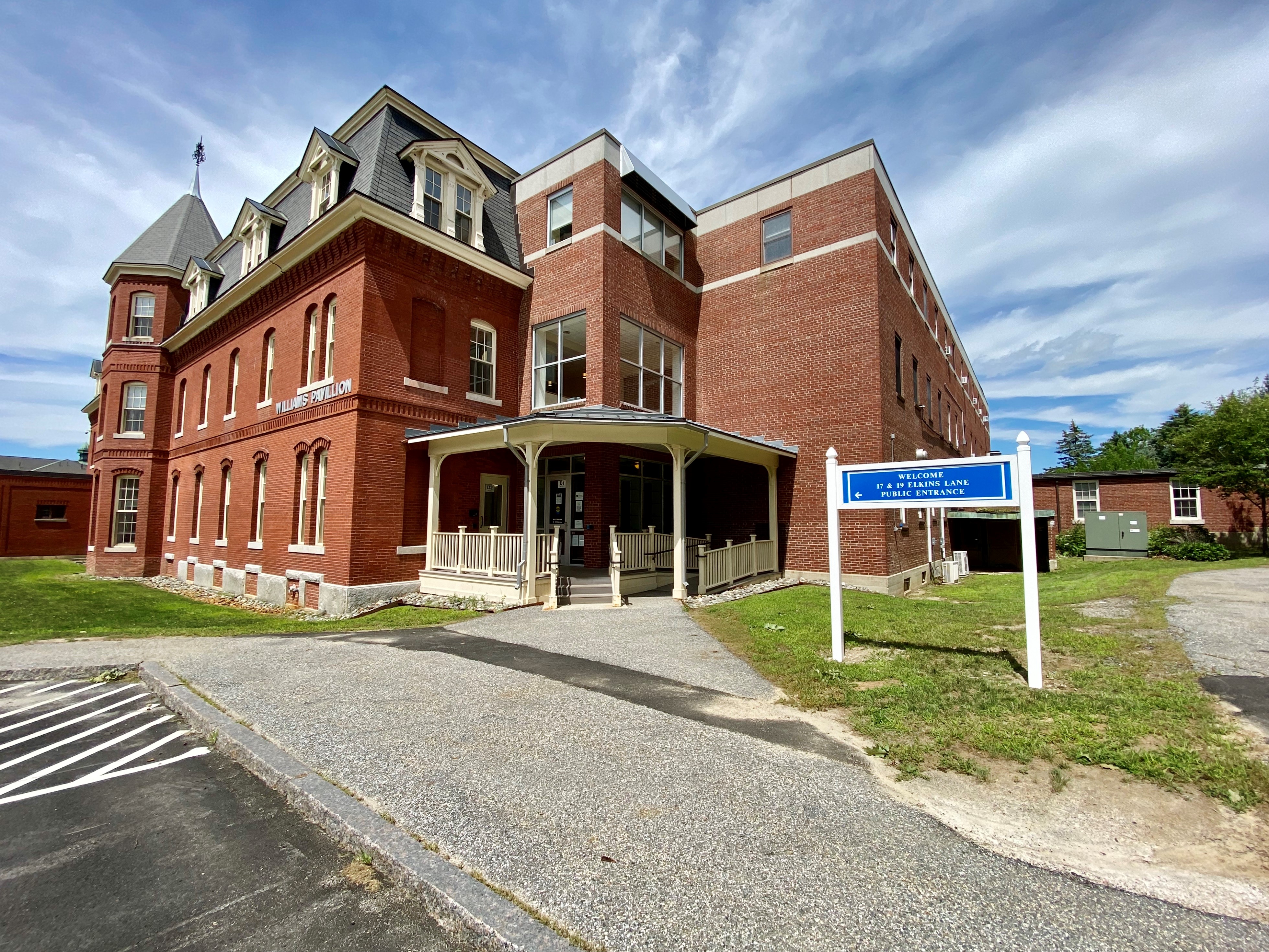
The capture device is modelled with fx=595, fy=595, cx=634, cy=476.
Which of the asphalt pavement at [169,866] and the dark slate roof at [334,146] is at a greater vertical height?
the dark slate roof at [334,146]

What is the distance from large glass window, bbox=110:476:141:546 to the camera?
78.9 ft

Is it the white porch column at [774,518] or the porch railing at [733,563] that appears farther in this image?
the white porch column at [774,518]

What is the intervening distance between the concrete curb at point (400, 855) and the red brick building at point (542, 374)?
7709 mm

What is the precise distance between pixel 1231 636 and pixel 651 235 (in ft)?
50.4

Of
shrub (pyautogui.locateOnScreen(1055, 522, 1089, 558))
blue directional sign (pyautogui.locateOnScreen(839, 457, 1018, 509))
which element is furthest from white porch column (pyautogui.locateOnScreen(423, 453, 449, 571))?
shrub (pyautogui.locateOnScreen(1055, 522, 1089, 558))

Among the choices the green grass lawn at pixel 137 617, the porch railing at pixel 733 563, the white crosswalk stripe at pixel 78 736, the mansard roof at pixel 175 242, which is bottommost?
the green grass lawn at pixel 137 617

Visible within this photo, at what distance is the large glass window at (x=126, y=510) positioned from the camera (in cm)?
2405

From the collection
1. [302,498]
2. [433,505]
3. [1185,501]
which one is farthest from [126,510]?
[1185,501]

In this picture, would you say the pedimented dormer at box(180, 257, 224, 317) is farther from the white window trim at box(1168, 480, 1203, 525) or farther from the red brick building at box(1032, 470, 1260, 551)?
the white window trim at box(1168, 480, 1203, 525)

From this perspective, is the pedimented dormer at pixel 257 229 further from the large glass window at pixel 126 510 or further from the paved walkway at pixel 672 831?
the paved walkway at pixel 672 831

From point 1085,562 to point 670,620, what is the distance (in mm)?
23219

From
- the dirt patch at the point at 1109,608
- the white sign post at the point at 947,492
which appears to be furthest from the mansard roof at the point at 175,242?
the dirt patch at the point at 1109,608

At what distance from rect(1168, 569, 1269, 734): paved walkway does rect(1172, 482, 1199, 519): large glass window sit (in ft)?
50.4

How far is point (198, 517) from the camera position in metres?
21.0
